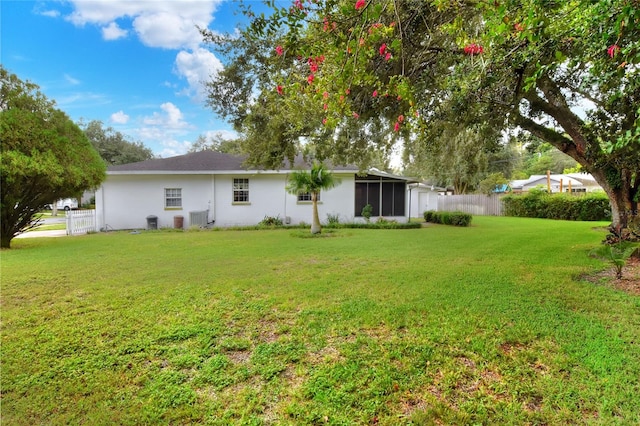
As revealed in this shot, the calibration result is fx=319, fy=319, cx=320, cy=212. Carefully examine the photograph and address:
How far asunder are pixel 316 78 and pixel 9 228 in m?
10.1

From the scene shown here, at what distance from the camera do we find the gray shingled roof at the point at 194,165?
586 inches

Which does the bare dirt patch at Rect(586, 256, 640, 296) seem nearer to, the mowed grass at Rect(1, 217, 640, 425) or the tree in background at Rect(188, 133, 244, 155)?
the mowed grass at Rect(1, 217, 640, 425)

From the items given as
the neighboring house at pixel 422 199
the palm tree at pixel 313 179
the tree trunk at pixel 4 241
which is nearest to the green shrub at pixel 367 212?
the palm tree at pixel 313 179

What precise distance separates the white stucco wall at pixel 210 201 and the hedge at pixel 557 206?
44.0ft

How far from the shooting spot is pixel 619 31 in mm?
2682

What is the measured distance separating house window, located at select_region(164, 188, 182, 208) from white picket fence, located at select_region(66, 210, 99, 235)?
2964 mm

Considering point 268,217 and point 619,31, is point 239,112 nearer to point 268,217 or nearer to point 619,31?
point 268,217

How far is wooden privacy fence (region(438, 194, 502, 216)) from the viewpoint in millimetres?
24250

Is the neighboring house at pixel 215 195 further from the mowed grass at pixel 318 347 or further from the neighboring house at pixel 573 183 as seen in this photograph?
the neighboring house at pixel 573 183

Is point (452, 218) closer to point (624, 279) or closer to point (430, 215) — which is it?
point (430, 215)

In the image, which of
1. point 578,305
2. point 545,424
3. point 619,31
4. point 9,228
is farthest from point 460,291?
point 9,228

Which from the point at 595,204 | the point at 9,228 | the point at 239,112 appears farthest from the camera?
the point at 595,204

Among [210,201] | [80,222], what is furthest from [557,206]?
[80,222]

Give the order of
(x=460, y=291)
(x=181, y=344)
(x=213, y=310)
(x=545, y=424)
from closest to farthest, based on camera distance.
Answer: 1. (x=545, y=424)
2. (x=181, y=344)
3. (x=213, y=310)
4. (x=460, y=291)
